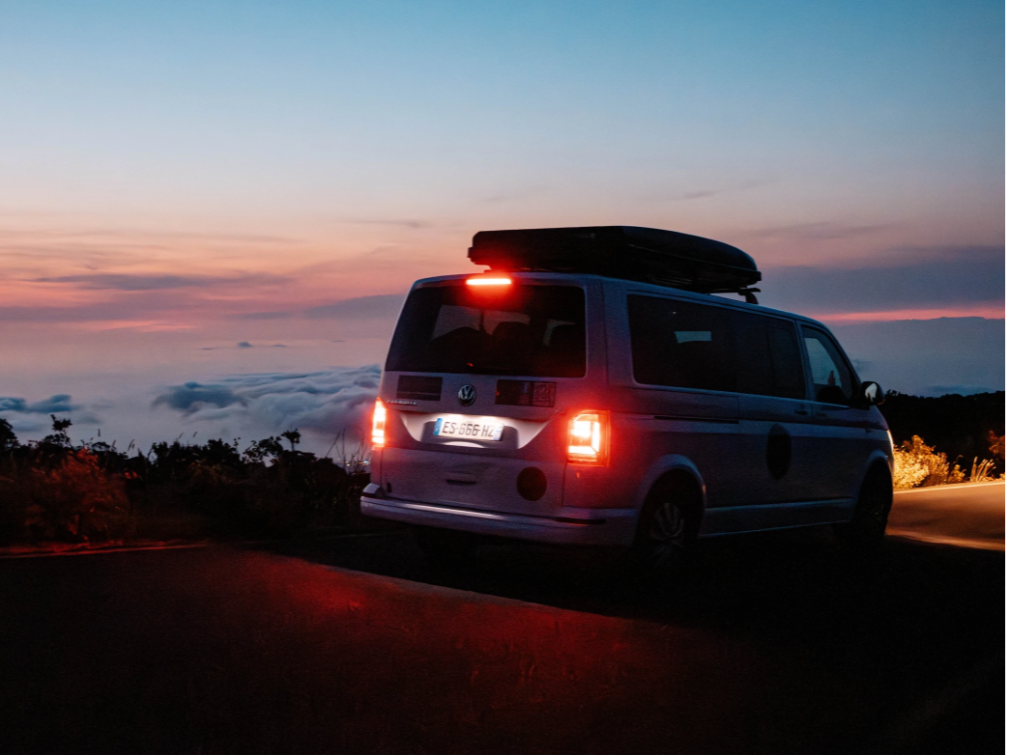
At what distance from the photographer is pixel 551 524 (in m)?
8.30

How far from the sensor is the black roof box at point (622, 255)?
364 inches

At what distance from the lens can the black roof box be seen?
30.4 ft

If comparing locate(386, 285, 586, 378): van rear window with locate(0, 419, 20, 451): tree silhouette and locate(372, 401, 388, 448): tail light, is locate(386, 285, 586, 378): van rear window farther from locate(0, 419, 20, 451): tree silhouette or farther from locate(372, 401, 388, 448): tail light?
locate(0, 419, 20, 451): tree silhouette

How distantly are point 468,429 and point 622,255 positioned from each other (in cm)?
173

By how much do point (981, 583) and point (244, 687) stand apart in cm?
635

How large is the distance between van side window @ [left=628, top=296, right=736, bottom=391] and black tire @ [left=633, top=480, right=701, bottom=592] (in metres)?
0.79

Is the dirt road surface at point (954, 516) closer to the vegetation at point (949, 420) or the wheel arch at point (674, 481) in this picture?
the wheel arch at point (674, 481)

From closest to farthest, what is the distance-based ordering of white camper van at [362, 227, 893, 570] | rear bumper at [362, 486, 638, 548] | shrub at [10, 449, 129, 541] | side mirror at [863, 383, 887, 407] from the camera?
rear bumper at [362, 486, 638, 548] < white camper van at [362, 227, 893, 570] < shrub at [10, 449, 129, 541] < side mirror at [863, 383, 887, 407]

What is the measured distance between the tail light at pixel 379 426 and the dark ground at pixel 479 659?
0.96m

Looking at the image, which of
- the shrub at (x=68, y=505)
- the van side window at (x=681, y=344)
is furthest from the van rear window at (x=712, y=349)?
the shrub at (x=68, y=505)

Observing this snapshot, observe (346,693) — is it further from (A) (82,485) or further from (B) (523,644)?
(A) (82,485)

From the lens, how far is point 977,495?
59.8ft

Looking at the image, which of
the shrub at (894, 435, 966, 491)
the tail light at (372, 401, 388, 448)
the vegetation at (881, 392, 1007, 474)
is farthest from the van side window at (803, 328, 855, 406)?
the vegetation at (881, 392, 1007, 474)

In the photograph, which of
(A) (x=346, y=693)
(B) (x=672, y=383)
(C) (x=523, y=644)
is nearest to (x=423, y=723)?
(A) (x=346, y=693)
